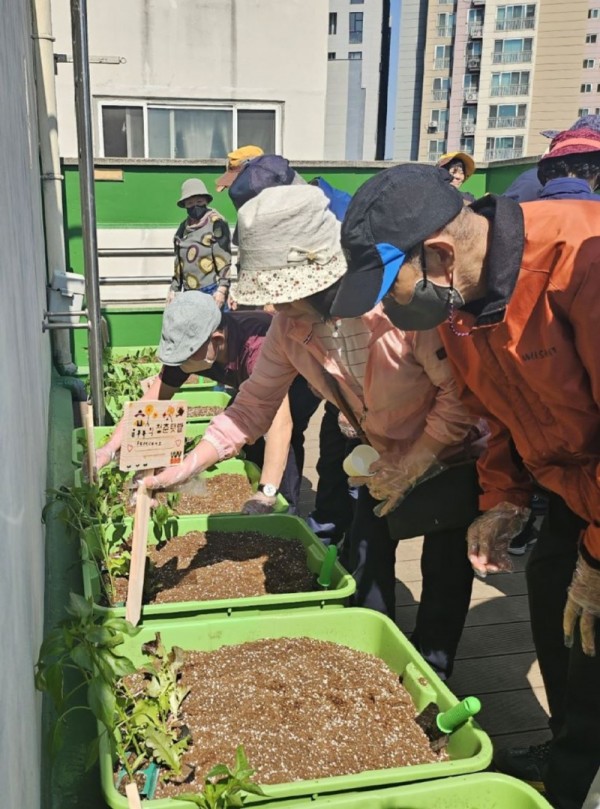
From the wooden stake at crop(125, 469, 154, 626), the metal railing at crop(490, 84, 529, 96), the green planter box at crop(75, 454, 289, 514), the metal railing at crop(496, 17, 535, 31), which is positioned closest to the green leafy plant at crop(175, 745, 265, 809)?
the wooden stake at crop(125, 469, 154, 626)

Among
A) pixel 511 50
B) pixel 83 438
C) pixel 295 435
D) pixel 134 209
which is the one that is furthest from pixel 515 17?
pixel 83 438

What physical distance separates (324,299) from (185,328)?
915mm

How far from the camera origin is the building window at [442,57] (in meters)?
47.8

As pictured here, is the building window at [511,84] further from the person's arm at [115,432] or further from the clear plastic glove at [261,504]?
the clear plastic glove at [261,504]

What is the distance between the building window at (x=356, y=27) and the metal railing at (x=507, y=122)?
9.13 m

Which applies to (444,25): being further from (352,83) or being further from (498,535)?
(498,535)

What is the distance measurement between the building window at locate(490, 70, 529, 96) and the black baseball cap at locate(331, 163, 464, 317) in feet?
156

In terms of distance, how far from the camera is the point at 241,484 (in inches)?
137

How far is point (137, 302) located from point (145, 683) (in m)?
5.31

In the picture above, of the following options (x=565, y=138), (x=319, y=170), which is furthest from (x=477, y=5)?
(x=565, y=138)

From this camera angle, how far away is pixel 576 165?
9.39ft

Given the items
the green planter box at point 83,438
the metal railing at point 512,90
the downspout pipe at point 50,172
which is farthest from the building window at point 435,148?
the green planter box at point 83,438

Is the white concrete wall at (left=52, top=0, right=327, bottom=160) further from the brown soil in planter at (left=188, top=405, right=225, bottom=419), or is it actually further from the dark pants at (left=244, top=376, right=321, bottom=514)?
the dark pants at (left=244, top=376, right=321, bottom=514)

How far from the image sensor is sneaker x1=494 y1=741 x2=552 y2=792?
1.88m
